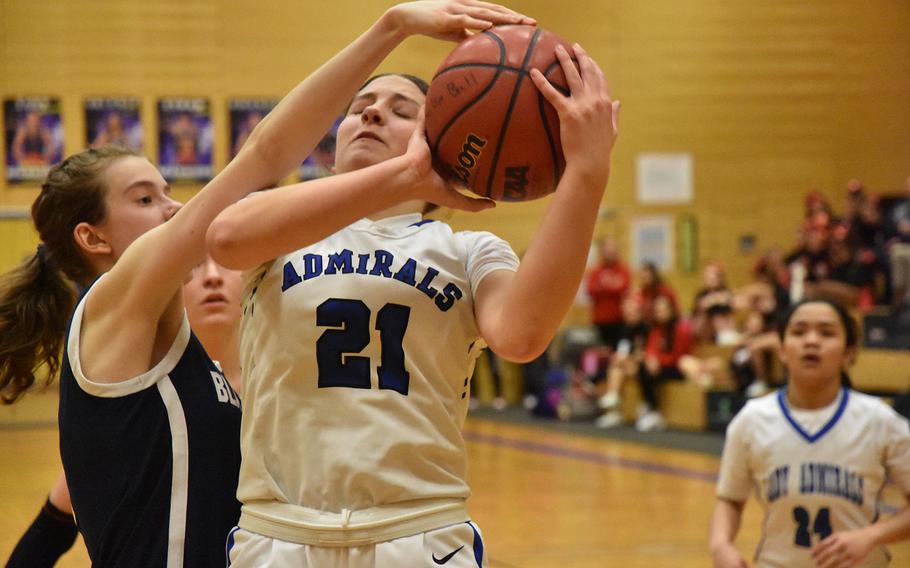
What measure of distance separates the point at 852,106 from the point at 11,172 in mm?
12069

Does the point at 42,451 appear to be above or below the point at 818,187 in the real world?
below

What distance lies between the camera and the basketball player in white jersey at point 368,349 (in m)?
1.88

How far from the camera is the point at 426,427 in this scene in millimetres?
2023

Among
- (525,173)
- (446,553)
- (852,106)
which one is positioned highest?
(852,106)

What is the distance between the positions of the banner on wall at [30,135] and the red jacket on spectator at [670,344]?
7596mm

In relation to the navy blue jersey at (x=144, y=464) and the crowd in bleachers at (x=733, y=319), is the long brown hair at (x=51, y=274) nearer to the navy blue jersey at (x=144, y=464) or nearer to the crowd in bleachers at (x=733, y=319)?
the navy blue jersey at (x=144, y=464)

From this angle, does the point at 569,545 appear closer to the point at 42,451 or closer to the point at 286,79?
the point at 42,451

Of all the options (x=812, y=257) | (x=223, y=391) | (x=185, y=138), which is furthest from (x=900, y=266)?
(x=223, y=391)

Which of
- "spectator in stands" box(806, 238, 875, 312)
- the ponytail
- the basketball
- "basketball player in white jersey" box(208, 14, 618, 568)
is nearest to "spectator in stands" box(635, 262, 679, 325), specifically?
"spectator in stands" box(806, 238, 875, 312)

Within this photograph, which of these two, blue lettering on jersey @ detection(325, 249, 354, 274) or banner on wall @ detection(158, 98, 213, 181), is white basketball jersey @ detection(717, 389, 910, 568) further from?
banner on wall @ detection(158, 98, 213, 181)

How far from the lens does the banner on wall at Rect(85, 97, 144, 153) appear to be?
1468cm

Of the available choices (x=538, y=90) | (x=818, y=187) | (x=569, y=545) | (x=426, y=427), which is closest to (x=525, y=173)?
(x=538, y=90)

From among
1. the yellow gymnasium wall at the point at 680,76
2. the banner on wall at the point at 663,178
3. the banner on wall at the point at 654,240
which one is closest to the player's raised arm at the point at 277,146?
the yellow gymnasium wall at the point at 680,76

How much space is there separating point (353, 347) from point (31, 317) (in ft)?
3.08
